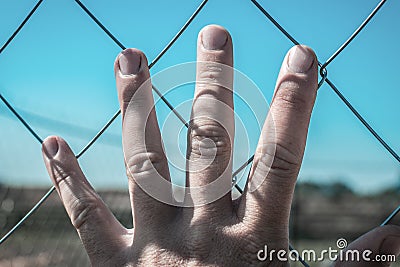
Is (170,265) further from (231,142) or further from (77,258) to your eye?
(77,258)

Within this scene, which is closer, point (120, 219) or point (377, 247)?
point (377, 247)

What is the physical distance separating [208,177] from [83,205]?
15 cm

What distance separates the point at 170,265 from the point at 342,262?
6.5 inches

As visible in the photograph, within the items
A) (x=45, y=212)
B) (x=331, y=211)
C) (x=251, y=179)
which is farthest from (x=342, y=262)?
(x=331, y=211)

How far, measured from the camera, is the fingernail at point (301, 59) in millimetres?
602

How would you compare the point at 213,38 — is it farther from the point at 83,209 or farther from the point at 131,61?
the point at 83,209

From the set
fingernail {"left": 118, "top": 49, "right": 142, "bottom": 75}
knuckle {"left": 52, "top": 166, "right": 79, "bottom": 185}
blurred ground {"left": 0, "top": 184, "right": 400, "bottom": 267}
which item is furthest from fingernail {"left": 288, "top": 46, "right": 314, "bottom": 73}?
blurred ground {"left": 0, "top": 184, "right": 400, "bottom": 267}

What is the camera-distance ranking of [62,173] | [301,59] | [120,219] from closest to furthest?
[301,59], [62,173], [120,219]

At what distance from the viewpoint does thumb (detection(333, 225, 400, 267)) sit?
619mm

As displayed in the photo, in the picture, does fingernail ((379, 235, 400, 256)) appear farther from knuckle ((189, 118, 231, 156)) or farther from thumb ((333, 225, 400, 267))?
knuckle ((189, 118, 231, 156))

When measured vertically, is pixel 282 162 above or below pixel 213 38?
below

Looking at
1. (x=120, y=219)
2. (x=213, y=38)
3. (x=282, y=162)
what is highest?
(x=213, y=38)

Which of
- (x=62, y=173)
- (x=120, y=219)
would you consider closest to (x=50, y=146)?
(x=62, y=173)

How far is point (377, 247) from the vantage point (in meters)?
0.62
